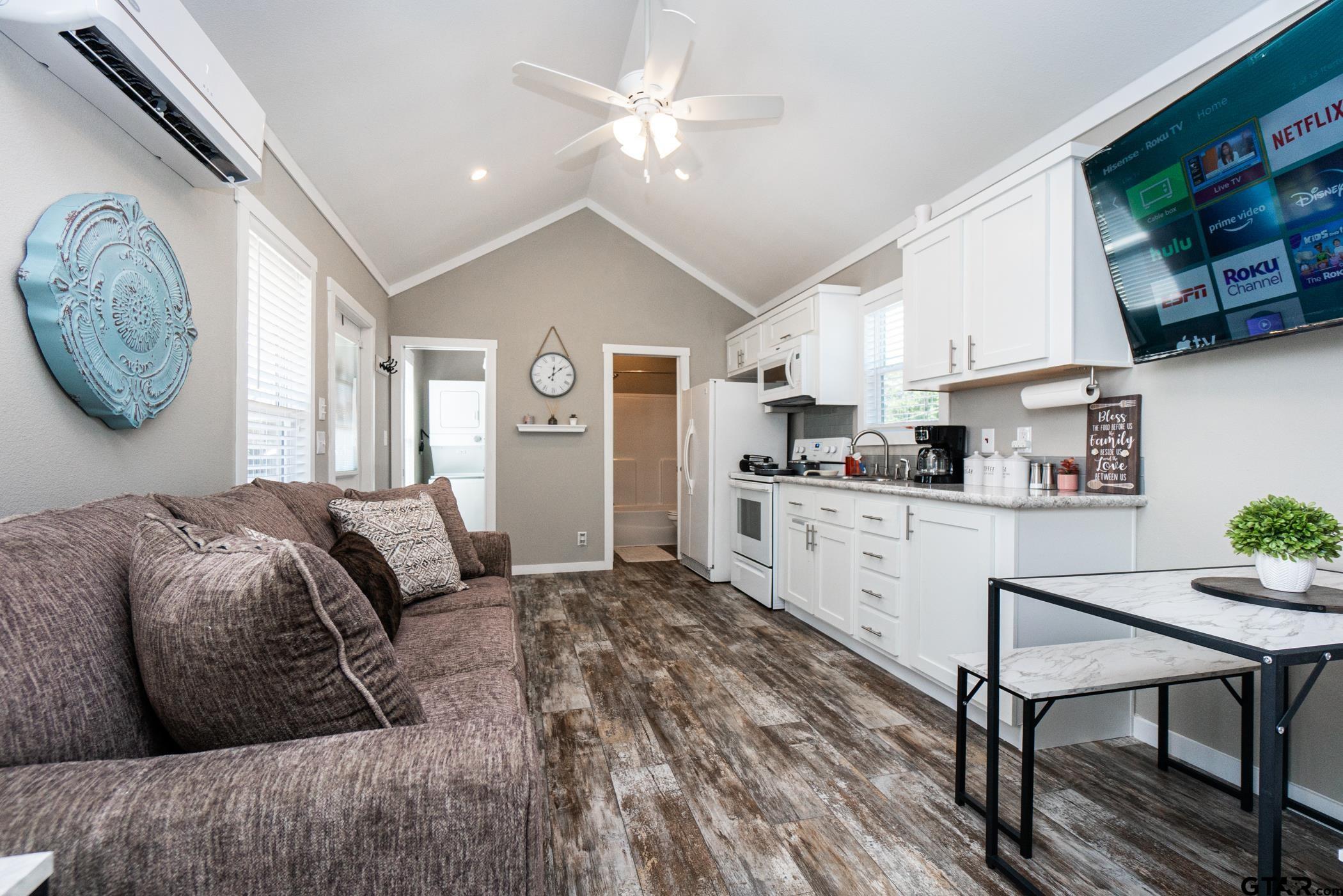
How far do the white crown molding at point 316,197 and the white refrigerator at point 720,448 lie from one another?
8.63 ft

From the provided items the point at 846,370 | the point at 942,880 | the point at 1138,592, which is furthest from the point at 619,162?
the point at 942,880

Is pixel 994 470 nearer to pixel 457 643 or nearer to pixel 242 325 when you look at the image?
pixel 457 643

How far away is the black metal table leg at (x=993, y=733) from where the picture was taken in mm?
1590

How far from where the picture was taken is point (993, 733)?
5.25ft

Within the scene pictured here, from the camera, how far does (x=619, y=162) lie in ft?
14.8

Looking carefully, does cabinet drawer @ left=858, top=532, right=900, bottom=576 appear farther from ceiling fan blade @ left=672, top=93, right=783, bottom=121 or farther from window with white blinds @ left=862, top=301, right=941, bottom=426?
ceiling fan blade @ left=672, top=93, right=783, bottom=121

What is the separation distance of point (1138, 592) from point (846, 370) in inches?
113

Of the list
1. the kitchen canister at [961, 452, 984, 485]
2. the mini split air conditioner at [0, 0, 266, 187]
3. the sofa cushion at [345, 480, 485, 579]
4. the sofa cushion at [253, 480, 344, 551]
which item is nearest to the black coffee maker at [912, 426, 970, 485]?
the kitchen canister at [961, 452, 984, 485]

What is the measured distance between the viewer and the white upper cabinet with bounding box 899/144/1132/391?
2.31 metres

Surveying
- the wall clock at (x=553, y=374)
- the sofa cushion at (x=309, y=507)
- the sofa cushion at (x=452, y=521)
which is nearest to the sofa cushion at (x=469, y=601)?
the sofa cushion at (x=452, y=521)

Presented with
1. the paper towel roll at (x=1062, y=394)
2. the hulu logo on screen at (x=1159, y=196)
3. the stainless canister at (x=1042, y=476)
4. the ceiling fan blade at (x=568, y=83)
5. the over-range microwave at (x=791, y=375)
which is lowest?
the stainless canister at (x=1042, y=476)

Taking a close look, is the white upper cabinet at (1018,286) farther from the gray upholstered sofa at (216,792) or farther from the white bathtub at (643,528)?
the white bathtub at (643,528)

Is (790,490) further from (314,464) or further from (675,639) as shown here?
(314,464)

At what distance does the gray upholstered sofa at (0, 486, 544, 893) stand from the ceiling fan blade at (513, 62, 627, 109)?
7.40ft
